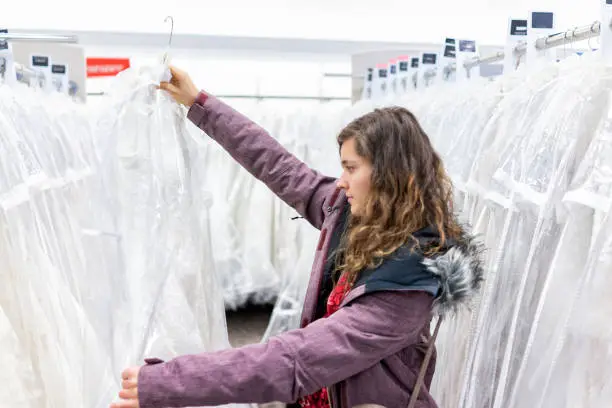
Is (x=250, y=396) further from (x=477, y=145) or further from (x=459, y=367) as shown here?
(x=477, y=145)

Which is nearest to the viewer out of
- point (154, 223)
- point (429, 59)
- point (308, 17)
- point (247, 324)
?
point (154, 223)

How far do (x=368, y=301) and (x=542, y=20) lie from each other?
82 centimetres

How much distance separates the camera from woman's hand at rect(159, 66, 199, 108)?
1.02 m

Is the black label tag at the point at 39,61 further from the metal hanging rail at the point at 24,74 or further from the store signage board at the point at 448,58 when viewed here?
the store signage board at the point at 448,58

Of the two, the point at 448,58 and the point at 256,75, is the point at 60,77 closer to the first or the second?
the point at 448,58

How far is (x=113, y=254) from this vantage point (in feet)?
3.21

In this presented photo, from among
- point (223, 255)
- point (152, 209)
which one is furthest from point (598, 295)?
point (223, 255)

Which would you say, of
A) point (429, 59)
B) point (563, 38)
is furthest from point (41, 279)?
point (429, 59)

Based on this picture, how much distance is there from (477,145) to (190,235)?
600 mm

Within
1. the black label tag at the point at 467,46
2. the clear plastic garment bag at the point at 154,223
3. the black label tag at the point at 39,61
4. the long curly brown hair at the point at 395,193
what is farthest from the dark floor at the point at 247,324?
the long curly brown hair at the point at 395,193

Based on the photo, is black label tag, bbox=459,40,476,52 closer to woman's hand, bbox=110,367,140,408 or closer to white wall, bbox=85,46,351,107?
woman's hand, bbox=110,367,140,408

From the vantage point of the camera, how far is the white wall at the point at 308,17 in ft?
10.6

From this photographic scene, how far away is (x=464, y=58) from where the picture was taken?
1689 millimetres

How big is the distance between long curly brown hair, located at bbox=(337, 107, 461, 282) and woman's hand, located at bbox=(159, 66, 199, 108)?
1.11ft
